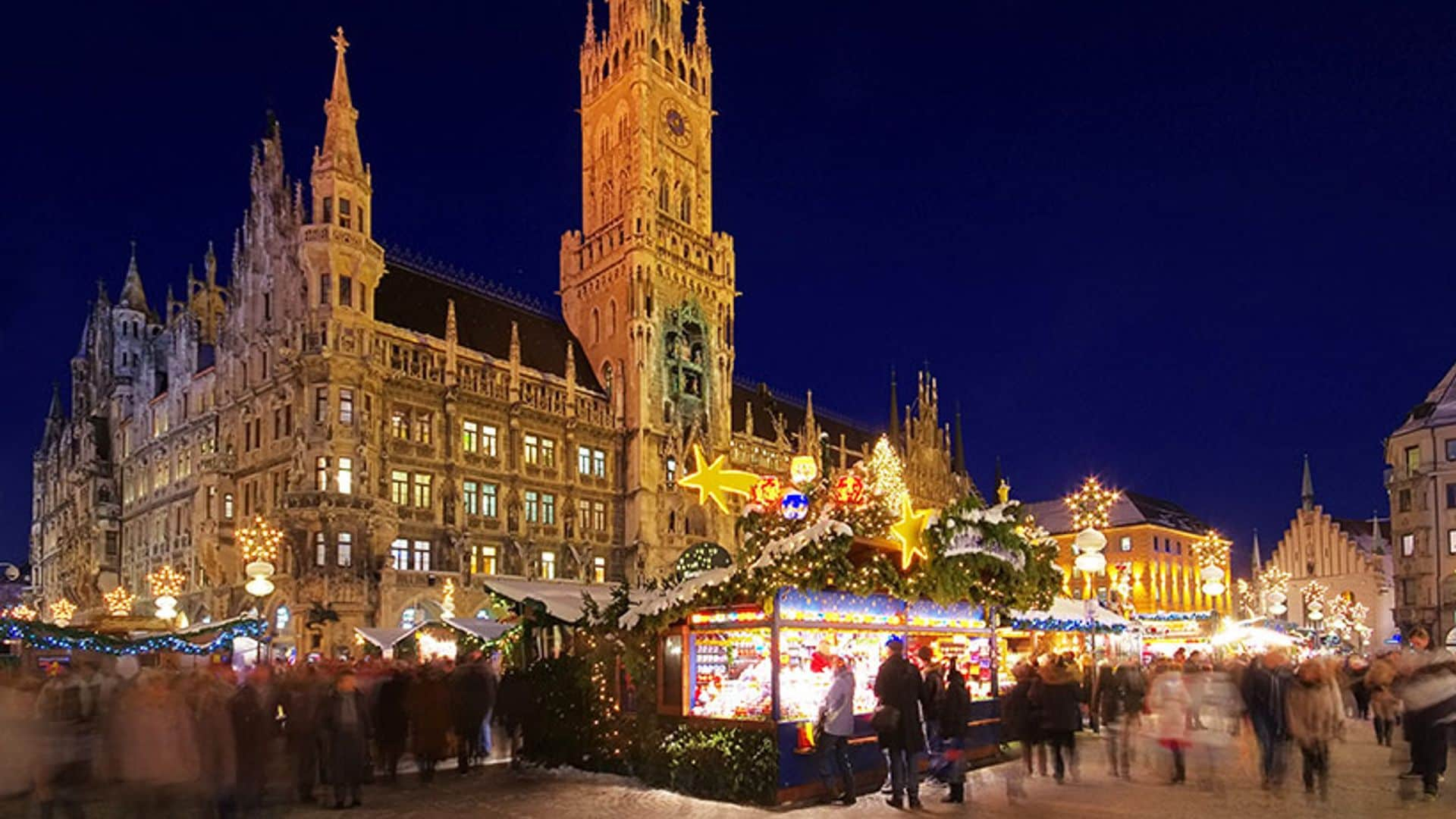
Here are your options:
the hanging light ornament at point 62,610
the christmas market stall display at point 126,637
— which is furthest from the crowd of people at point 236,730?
the hanging light ornament at point 62,610

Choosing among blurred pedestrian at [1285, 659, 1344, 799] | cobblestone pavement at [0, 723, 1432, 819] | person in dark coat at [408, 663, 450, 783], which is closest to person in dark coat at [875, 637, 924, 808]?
cobblestone pavement at [0, 723, 1432, 819]

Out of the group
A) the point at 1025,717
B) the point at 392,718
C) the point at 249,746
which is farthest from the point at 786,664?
the point at 392,718

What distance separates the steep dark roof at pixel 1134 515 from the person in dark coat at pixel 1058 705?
75268 mm

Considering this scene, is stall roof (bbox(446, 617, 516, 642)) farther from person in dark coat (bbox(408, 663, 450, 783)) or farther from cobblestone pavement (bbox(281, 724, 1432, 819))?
cobblestone pavement (bbox(281, 724, 1432, 819))

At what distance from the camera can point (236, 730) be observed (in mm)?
12875

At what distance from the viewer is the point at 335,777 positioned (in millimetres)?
15391

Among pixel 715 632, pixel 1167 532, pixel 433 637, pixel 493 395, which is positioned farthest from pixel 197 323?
pixel 1167 532

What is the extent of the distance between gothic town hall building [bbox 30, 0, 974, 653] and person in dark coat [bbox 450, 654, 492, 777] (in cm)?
2562

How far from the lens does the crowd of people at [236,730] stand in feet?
35.8

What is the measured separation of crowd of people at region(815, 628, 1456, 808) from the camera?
1465 centimetres

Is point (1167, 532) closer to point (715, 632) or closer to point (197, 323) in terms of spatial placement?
point (197, 323)

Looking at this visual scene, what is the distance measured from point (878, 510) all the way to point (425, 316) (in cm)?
3780

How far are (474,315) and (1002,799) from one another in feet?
141

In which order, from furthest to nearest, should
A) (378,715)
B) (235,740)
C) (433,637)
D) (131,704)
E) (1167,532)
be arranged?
1. (1167,532)
2. (433,637)
3. (378,715)
4. (235,740)
5. (131,704)
